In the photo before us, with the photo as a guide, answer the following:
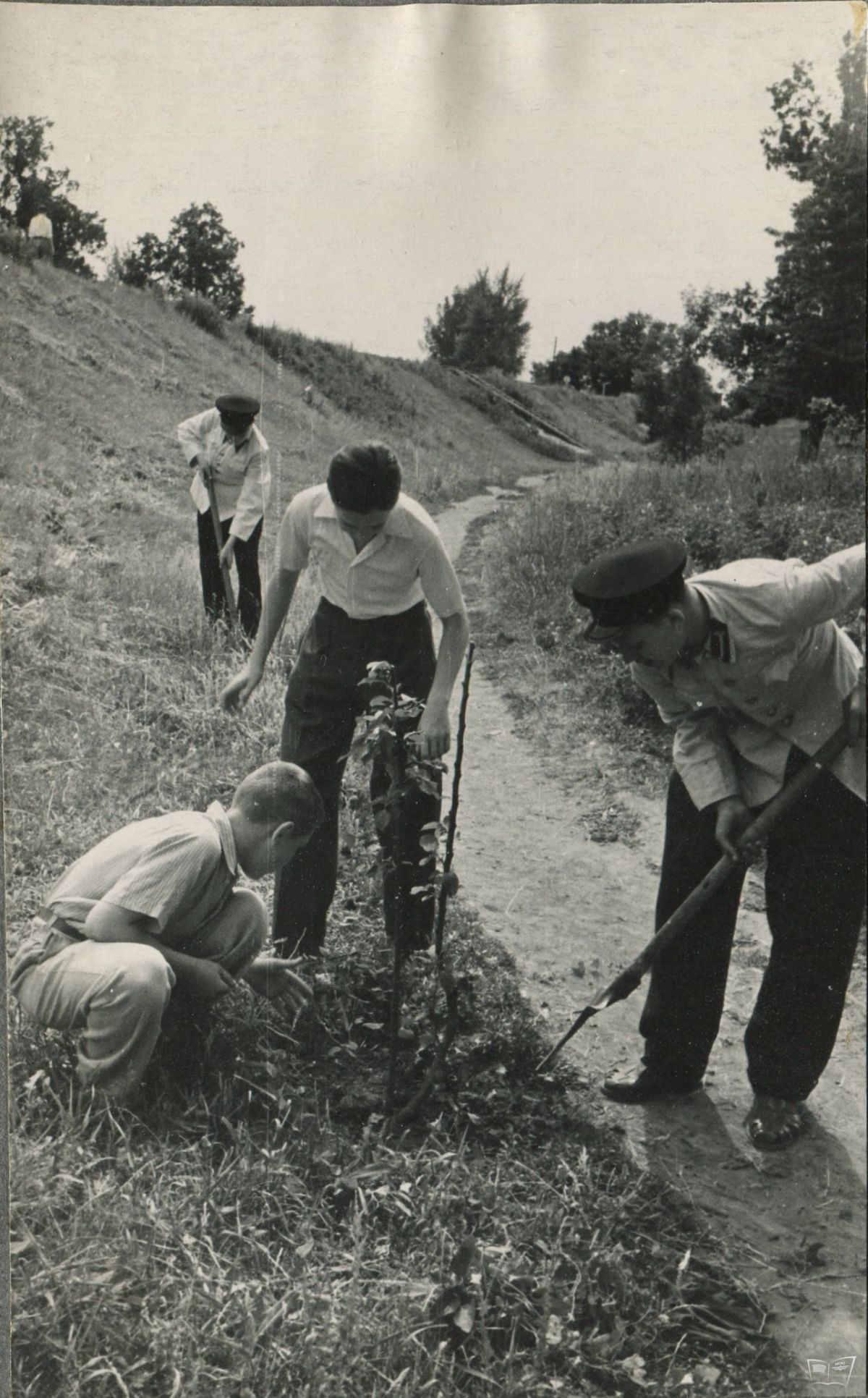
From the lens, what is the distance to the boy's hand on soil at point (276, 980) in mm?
2533

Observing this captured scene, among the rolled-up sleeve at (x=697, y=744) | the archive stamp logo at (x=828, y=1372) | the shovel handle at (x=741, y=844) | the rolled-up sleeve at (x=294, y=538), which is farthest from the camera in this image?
the rolled-up sleeve at (x=294, y=538)

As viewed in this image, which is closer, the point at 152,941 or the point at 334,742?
the point at 152,941

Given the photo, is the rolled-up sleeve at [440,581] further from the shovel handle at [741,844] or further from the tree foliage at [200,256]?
the shovel handle at [741,844]

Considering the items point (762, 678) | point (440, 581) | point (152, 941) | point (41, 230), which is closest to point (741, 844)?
point (762, 678)

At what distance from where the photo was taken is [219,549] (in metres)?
2.62

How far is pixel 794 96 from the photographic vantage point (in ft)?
6.95

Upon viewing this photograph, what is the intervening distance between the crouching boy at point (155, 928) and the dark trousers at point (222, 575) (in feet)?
1.16

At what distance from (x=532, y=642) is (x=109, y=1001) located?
121 centimetres

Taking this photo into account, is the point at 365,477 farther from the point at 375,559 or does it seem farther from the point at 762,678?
the point at 762,678

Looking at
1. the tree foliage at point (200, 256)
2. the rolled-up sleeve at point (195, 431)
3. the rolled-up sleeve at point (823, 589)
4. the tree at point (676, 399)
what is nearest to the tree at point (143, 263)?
the tree foliage at point (200, 256)

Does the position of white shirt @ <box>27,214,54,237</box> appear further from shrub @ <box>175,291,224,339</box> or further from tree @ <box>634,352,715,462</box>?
tree @ <box>634,352,715,462</box>

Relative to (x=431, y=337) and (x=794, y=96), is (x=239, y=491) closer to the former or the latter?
(x=431, y=337)

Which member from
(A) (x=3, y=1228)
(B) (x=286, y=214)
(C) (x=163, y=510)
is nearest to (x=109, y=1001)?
(A) (x=3, y=1228)

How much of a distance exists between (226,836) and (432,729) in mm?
525
